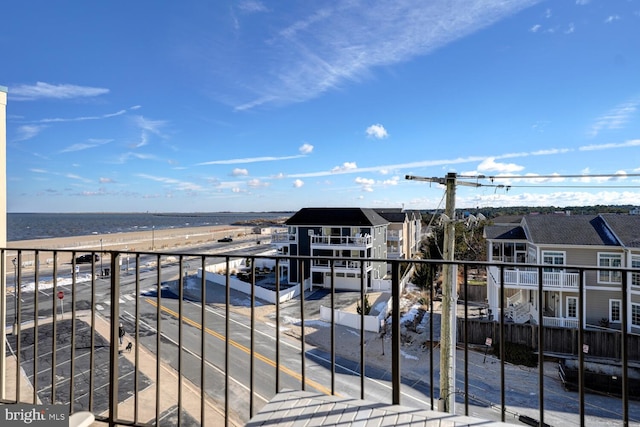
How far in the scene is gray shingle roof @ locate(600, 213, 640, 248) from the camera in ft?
36.8

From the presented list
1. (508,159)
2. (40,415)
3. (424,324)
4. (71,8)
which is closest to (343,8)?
(71,8)

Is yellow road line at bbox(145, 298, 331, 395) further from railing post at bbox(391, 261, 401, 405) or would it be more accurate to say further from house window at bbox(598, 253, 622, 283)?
house window at bbox(598, 253, 622, 283)

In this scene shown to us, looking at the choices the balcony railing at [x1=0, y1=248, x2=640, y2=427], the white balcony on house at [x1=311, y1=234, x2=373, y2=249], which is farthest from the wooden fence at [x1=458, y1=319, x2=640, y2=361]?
the white balcony on house at [x1=311, y1=234, x2=373, y2=249]

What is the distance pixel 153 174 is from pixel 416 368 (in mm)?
43275

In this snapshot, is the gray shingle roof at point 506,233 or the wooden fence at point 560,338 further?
the gray shingle roof at point 506,233

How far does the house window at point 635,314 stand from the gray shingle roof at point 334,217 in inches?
497

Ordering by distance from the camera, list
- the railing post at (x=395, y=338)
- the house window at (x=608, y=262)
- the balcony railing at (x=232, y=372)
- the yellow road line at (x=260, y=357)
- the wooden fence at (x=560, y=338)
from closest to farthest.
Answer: the railing post at (x=395, y=338) < the balcony railing at (x=232, y=372) < the yellow road line at (x=260, y=357) < the wooden fence at (x=560, y=338) < the house window at (x=608, y=262)

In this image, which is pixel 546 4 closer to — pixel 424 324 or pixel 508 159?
pixel 424 324

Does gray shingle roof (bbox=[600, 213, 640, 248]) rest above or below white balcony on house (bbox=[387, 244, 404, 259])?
above

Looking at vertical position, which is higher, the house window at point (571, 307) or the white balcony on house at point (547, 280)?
the white balcony on house at point (547, 280)

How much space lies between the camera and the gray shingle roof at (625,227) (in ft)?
36.8

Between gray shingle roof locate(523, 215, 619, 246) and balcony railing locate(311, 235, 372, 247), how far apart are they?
9.22 metres

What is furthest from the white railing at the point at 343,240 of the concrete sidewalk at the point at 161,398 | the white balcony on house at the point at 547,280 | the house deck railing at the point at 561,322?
the concrete sidewalk at the point at 161,398

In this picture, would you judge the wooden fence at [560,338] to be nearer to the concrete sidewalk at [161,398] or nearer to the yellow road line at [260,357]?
the yellow road line at [260,357]
